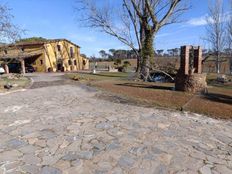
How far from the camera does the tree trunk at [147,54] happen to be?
20298mm

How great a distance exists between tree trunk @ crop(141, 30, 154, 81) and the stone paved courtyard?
13.1 meters

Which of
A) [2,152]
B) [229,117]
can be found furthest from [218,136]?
[2,152]

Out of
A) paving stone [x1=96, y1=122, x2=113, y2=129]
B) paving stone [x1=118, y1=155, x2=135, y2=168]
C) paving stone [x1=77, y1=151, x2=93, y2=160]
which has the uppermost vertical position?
paving stone [x1=96, y1=122, x2=113, y2=129]

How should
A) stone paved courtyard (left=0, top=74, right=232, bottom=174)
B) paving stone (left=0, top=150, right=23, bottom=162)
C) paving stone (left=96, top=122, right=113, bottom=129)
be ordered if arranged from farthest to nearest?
paving stone (left=96, top=122, right=113, bottom=129)
paving stone (left=0, top=150, right=23, bottom=162)
stone paved courtyard (left=0, top=74, right=232, bottom=174)

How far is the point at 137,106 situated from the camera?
898cm

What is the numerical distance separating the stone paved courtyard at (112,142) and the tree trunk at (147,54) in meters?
13.1

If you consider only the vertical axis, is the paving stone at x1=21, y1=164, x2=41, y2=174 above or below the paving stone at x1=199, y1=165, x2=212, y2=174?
above

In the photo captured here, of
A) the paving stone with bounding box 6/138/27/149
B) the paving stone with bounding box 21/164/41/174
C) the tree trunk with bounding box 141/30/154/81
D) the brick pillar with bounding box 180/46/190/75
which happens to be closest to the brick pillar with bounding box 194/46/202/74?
the brick pillar with bounding box 180/46/190/75

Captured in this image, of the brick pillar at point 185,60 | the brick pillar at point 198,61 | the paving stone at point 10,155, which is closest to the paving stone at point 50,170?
the paving stone at point 10,155

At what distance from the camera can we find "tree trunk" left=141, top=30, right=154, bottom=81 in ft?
66.6

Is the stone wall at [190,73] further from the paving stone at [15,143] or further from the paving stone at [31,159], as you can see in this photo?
the paving stone at [31,159]

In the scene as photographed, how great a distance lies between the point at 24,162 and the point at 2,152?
74 cm

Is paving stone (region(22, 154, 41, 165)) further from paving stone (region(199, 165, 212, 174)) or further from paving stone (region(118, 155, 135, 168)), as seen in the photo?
paving stone (region(199, 165, 212, 174))

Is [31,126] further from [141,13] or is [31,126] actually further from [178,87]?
[141,13]
